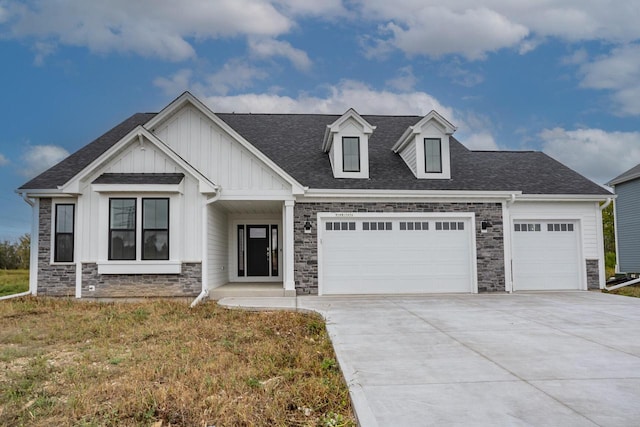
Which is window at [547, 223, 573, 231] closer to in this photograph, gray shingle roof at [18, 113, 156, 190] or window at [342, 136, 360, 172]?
window at [342, 136, 360, 172]

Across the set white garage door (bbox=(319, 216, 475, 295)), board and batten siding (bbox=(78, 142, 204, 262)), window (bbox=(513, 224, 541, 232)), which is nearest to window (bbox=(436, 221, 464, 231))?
white garage door (bbox=(319, 216, 475, 295))

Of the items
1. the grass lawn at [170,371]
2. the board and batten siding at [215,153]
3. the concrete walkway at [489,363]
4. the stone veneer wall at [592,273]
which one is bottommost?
the grass lawn at [170,371]

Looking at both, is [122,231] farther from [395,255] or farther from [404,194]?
[404,194]

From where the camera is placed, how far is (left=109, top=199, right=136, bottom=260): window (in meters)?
11.8

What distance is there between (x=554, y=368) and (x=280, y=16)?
12.9 metres

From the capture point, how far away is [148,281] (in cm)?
1180

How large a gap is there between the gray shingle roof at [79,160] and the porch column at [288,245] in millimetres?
6271

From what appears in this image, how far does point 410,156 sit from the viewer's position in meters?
14.5

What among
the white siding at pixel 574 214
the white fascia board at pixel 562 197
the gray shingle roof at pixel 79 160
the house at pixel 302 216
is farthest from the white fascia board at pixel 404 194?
the gray shingle roof at pixel 79 160

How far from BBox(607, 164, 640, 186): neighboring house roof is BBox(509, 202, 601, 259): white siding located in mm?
8361

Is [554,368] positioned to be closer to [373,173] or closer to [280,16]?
[373,173]

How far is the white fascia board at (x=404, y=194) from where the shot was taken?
42.2ft

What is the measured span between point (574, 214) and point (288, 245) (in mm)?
9126

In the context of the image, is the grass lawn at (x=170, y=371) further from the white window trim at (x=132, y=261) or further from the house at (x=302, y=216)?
the house at (x=302, y=216)
